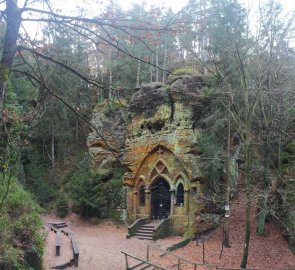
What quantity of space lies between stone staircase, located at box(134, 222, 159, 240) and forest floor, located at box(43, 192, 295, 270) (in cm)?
63

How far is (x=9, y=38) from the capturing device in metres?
4.36

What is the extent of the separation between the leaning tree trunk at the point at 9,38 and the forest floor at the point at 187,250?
9456mm

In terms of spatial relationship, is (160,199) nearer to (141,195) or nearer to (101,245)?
(141,195)

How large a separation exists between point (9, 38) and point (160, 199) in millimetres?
21262

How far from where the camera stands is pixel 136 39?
5.02 meters

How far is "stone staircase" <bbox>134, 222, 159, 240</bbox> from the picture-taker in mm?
21216

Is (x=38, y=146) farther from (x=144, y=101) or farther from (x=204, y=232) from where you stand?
(x=204, y=232)

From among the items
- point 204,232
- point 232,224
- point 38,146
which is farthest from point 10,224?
point 38,146

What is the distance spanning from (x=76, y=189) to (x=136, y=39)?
2207 cm

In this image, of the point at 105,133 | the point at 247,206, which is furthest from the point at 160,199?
the point at 247,206

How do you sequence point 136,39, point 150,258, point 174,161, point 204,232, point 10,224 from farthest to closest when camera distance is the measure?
point 174,161, point 204,232, point 150,258, point 10,224, point 136,39

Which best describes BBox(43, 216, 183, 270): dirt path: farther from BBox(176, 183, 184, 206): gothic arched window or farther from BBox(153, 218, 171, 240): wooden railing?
BBox(176, 183, 184, 206): gothic arched window

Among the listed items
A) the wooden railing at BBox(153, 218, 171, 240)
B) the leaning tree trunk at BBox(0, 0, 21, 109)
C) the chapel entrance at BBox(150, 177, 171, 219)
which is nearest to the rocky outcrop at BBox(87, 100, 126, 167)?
the chapel entrance at BBox(150, 177, 171, 219)

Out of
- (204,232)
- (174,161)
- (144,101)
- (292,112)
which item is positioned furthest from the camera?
(144,101)
